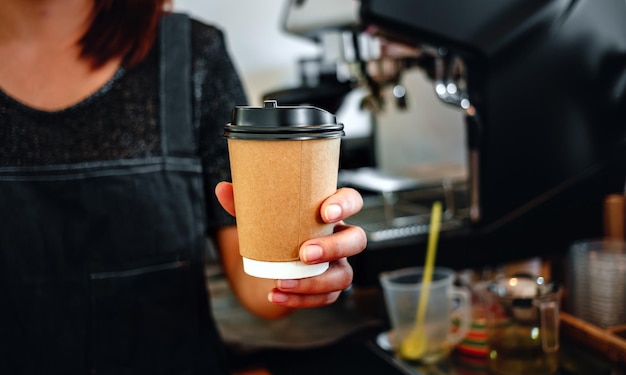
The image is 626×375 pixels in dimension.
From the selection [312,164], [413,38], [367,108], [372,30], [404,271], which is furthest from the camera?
[367,108]

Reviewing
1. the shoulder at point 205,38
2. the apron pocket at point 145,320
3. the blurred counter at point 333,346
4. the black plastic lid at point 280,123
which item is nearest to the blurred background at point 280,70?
the blurred counter at point 333,346

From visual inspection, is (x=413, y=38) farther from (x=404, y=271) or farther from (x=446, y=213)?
(x=446, y=213)

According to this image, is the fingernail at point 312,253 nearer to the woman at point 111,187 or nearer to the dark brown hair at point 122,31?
the woman at point 111,187

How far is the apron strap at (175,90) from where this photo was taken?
105 centimetres

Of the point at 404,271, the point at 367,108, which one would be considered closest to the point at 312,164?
the point at 404,271

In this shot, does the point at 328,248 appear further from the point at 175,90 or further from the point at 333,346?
the point at 333,346

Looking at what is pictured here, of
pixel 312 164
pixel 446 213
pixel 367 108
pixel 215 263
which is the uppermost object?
pixel 367 108

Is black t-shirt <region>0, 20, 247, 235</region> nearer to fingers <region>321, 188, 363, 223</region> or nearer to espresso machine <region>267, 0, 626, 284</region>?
espresso machine <region>267, 0, 626, 284</region>

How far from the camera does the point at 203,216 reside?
1.10 m

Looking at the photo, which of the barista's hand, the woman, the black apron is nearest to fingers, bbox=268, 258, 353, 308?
the barista's hand

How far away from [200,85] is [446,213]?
0.70 m

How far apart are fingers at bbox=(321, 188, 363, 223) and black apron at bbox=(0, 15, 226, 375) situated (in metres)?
0.54

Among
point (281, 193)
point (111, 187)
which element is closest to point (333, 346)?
point (111, 187)

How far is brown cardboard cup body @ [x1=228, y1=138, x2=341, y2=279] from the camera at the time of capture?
528 millimetres
